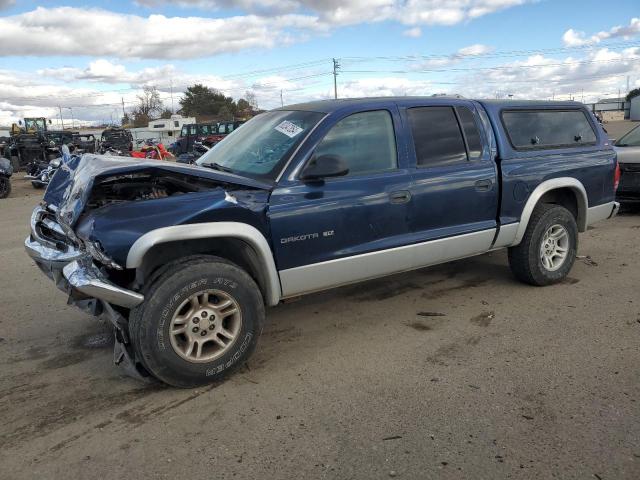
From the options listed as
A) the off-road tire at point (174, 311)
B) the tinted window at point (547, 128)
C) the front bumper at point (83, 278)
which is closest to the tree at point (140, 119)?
the tinted window at point (547, 128)

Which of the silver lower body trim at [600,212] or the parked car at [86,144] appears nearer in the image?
the silver lower body trim at [600,212]

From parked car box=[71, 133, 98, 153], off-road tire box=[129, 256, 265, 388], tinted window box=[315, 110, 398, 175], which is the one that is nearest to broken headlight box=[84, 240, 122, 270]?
off-road tire box=[129, 256, 265, 388]

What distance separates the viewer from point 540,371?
353 centimetres

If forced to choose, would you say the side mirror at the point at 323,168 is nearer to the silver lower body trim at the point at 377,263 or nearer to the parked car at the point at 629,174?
the silver lower body trim at the point at 377,263

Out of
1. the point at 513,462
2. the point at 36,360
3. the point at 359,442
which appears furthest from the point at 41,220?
the point at 513,462

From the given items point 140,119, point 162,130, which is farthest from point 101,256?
point 140,119

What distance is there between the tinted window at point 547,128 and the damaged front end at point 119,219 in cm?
A: 270

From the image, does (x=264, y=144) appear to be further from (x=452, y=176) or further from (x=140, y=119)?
(x=140, y=119)

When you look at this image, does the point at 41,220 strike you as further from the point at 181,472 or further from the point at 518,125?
the point at 518,125

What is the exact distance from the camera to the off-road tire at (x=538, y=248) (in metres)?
5.07

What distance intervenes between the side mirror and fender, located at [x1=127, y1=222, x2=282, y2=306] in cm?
56

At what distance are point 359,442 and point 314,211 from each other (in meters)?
1.59

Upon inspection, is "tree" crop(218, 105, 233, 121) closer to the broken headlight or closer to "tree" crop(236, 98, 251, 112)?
"tree" crop(236, 98, 251, 112)

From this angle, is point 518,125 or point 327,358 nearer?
point 327,358
